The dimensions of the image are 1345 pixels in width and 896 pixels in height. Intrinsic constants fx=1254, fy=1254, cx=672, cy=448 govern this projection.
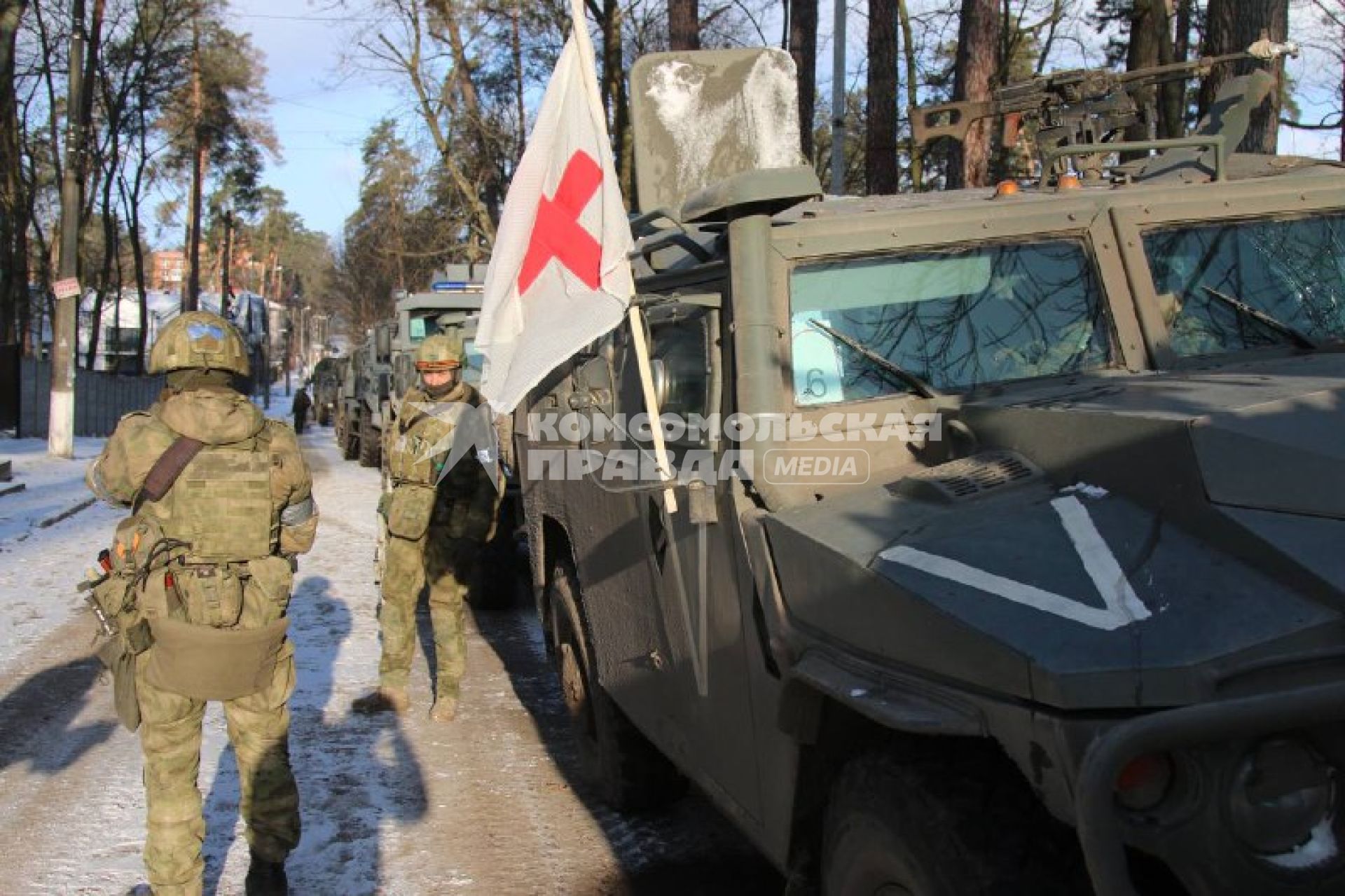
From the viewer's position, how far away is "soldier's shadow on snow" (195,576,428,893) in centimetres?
416

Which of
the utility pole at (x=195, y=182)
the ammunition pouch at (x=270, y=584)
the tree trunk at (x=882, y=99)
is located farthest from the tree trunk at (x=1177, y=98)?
the utility pole at (x=195, y=182)

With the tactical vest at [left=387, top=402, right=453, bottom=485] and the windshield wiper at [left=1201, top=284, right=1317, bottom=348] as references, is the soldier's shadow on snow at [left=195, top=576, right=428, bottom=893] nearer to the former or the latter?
the tactical vest at [left=387, top=402, right=453, bottom=485]

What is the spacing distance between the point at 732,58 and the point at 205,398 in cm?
307

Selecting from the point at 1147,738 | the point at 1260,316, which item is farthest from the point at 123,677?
the point at 1260,316

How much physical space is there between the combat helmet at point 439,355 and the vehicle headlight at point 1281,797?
15.3ft

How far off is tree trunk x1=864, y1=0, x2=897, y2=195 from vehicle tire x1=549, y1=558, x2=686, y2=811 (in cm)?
→ 1092

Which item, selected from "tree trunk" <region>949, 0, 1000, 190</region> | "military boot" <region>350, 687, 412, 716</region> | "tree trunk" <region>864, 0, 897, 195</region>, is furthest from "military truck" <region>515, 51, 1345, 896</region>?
"tree trunk" <region>864, 0, 897, 195</region>

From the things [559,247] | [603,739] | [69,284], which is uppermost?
[69,284]

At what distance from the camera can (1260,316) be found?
3463 mm

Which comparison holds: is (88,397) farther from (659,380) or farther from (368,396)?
(659,380)

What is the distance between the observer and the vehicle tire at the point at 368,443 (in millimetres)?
18469

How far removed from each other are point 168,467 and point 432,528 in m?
2.52

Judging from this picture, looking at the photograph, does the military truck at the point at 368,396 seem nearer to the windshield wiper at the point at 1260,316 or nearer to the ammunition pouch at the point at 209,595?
the ammunition pouch at the point at 209,595

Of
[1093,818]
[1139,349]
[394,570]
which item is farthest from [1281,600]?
[394,570]
